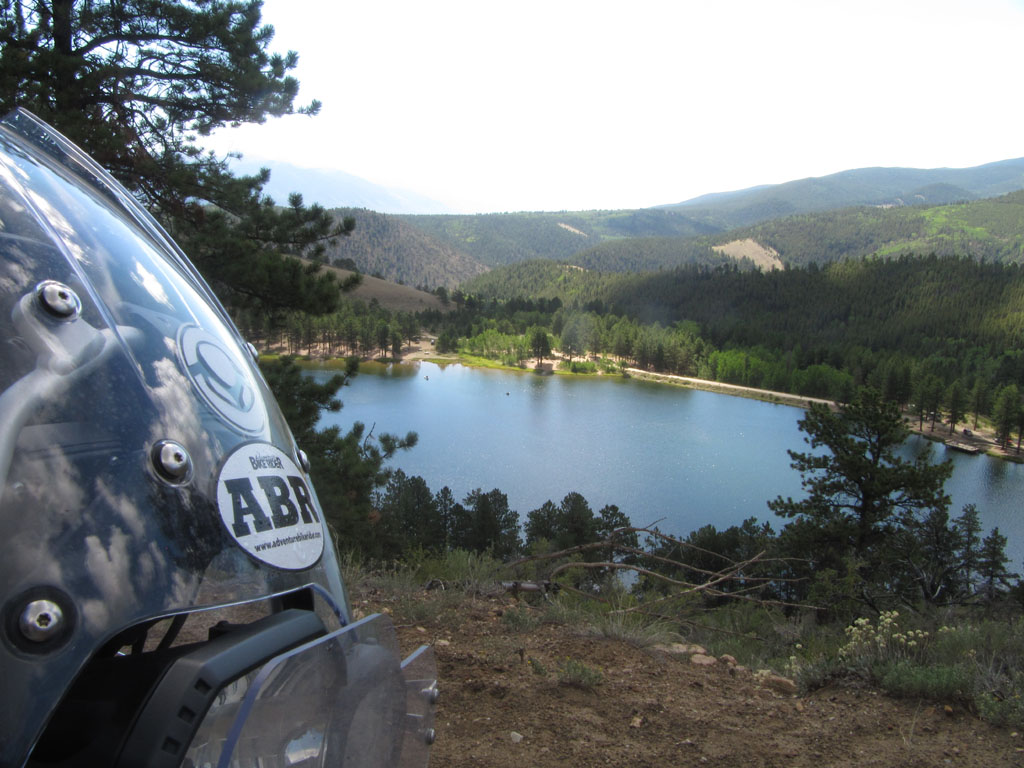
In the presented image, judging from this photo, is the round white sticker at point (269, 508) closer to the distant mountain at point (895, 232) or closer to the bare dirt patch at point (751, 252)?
the distant mountain at point (895, 232)

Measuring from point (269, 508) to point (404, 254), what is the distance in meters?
153

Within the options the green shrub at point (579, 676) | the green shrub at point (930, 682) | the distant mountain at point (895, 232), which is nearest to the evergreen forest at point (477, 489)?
the green shrub at point (930, 682)

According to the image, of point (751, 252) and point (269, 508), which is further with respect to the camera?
point (751, 252)

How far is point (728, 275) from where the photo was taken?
115 metres

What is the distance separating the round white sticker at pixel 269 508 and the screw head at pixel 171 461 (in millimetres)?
46

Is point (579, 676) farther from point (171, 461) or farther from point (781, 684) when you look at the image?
point (171, 461)

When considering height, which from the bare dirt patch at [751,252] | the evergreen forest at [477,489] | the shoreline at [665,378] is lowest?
the shoreline at [665,378]

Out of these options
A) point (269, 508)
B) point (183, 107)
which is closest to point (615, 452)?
point (183, 107)

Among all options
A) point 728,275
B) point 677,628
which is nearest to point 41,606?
point 677,628

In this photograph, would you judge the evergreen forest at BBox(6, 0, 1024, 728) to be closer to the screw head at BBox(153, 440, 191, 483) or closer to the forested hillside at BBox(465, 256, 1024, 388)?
the screw head at BBox(153, 440, 191, 483)

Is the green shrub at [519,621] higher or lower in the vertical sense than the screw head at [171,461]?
lower

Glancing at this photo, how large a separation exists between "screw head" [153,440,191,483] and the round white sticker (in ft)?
0.15

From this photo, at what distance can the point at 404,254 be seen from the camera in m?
149

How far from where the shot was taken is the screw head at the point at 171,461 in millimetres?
732
